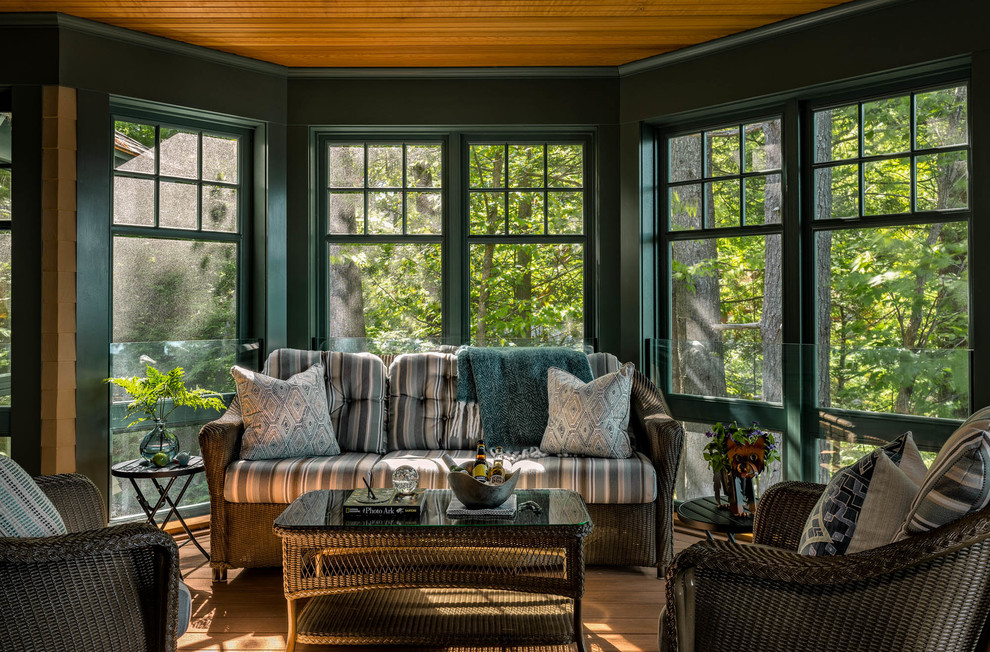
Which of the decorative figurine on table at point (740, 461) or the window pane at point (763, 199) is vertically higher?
the window pane at point (763, 199)

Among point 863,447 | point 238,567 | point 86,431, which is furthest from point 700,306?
point 86,431

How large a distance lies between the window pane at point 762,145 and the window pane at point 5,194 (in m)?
3.90

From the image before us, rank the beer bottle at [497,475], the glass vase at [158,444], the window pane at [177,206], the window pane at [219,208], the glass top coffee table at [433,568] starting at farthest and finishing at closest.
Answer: the window pane at [219,208]
the window pane at [177,206]
the glass vase at [158,444]
the beer bottle at [497,475]
the glass top coffee table at [433,568]

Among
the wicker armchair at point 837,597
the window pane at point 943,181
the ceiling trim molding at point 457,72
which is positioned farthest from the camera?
the ceiling trim molding at point 457,72

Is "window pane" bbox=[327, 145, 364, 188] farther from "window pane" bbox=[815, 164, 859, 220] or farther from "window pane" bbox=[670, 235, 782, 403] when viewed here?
"window pane" bbox=[815, 164, 859, 220]

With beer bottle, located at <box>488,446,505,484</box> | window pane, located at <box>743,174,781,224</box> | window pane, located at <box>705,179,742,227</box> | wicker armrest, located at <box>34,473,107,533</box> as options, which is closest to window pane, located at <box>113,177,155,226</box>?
wicker armrest, located at <box>34,473,107,533</box>

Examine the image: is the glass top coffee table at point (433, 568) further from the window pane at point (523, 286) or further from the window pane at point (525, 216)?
the window pane at point (525, 216)

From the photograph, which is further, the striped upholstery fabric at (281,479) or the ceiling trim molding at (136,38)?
the ceiling trim molding at (136,38)

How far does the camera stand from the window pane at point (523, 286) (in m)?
4.57

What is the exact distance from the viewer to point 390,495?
8.84ft

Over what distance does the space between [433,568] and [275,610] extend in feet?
2.64

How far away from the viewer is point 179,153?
417 centimetres

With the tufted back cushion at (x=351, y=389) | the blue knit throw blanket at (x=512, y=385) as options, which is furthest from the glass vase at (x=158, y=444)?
the blue knit throw blanket at (x=512, y=385)

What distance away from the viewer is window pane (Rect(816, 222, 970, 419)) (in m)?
3.25
